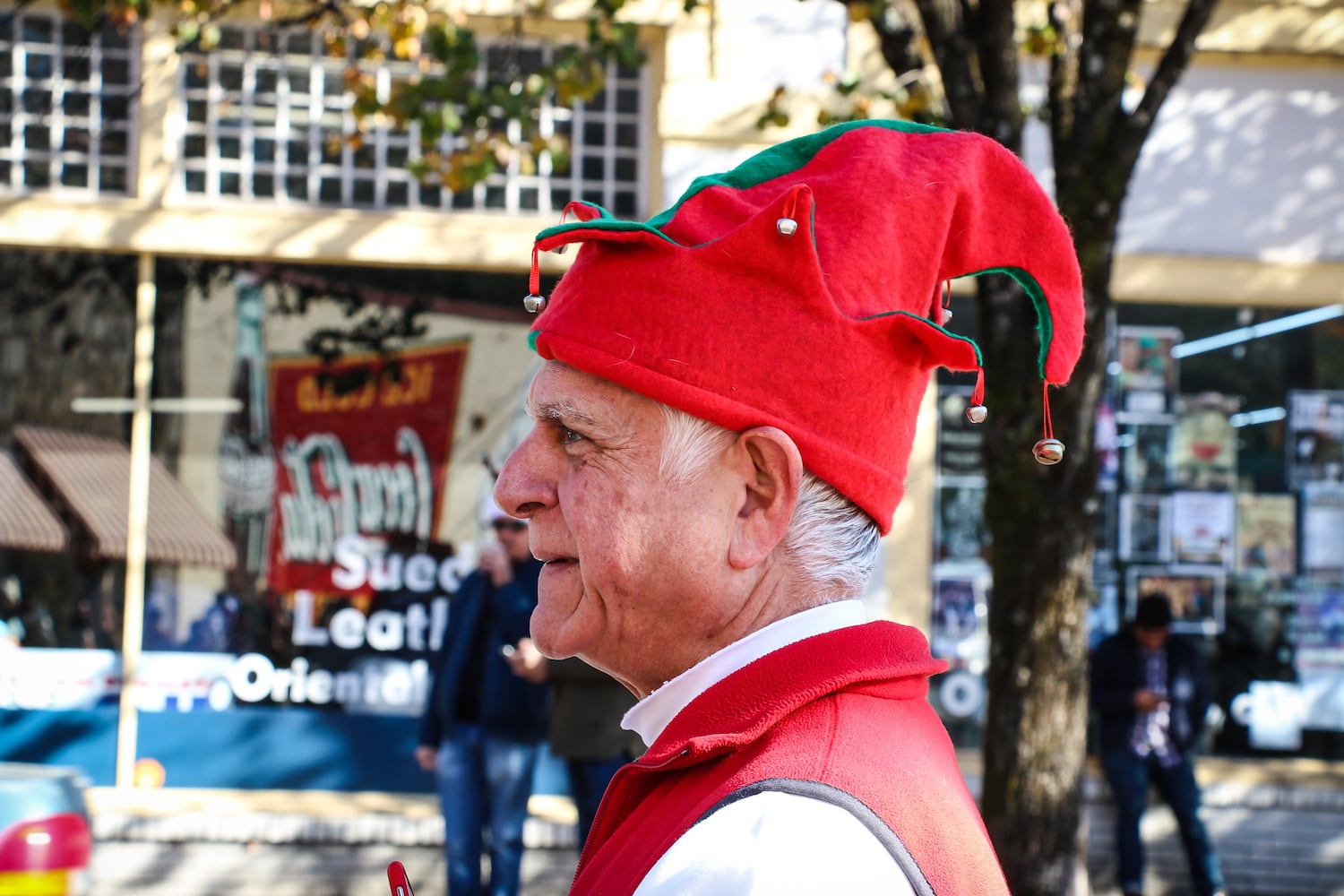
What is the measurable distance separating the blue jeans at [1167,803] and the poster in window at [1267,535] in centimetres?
132

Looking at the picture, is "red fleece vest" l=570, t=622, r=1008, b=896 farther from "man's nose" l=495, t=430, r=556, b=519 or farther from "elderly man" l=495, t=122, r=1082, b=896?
"man's nose" l=495, t=430, r=556, b=519

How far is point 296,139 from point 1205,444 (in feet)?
17.9

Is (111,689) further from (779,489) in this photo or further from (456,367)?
(779,489)

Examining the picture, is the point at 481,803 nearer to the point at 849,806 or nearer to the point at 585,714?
the point at 585,714

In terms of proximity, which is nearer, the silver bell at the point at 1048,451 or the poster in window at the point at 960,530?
the silver bell at the point at 1048,451

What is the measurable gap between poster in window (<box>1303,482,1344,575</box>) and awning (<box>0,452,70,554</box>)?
22.9 ft

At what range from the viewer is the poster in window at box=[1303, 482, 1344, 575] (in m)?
8.43

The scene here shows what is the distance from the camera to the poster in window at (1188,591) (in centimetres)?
838

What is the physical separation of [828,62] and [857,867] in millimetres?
7487

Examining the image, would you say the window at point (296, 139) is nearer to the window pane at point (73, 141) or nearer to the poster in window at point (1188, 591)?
the window pane at point (73, 141)

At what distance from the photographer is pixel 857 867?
118cm

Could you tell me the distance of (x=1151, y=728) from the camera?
7.82m

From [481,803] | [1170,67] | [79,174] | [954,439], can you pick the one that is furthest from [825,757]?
[79,174]

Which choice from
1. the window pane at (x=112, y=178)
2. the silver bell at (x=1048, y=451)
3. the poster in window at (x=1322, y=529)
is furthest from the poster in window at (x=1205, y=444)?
the silver bell at (x=1048, y=451)
